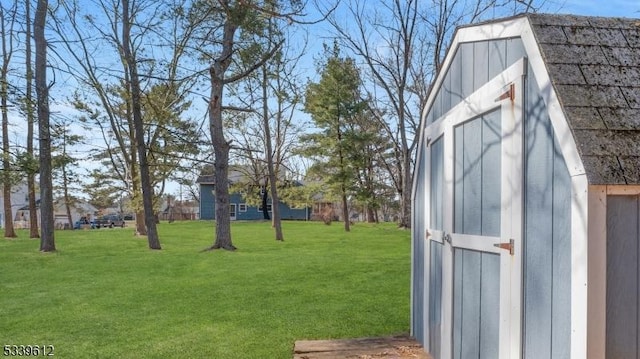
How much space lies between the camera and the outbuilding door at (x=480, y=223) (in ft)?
6.94

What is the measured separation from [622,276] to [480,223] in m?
0.92

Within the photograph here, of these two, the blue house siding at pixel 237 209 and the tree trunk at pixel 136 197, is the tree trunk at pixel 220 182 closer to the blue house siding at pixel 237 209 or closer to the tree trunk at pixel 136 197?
the tree trunk at pixel 136 197

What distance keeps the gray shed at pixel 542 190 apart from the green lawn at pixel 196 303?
2128 mm

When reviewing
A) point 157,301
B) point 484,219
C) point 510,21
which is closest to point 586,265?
point 484,219

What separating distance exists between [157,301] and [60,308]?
114cm

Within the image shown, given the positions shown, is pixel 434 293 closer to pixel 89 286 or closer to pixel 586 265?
pixel 586 265

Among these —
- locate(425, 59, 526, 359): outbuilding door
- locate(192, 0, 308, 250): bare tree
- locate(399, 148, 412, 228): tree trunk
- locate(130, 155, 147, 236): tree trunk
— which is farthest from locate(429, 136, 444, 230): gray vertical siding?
locate(130, 155, 147, 236): tree trunk

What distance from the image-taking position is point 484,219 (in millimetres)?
2441

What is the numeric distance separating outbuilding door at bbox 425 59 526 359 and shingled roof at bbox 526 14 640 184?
0.21 m

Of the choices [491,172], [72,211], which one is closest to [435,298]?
[491,172]

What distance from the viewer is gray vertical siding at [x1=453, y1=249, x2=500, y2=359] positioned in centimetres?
232

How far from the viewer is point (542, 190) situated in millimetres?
1897

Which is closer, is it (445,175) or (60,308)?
(445,175)

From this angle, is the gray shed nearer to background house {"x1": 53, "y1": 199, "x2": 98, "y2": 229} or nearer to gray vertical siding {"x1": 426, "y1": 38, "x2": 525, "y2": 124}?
gray vertical siding {"x1": 426, "y1": 38, "x2": 525, "y2": 124}
